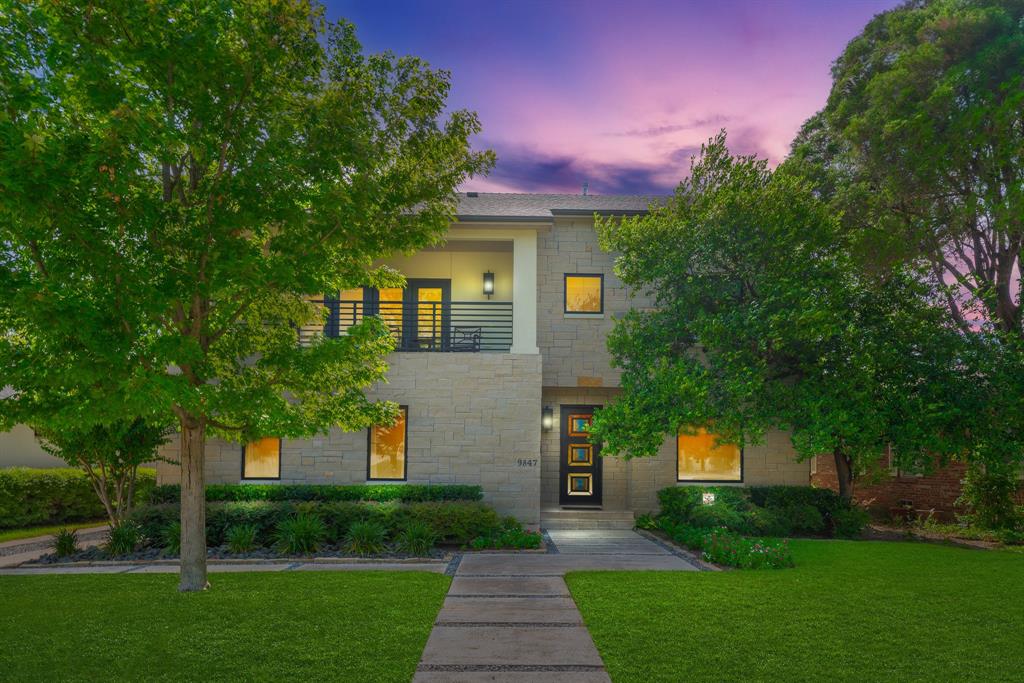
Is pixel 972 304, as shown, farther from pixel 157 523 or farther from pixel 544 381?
pixel 157 523

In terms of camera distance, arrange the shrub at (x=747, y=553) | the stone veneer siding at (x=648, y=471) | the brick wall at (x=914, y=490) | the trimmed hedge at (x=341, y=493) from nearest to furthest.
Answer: the shrub at (x=747, y=553) < the trimmed hedge at (x=341, y=493) < the brick wall at (x=914, y=490) < the stone veneer siding at (x=648, y=471)

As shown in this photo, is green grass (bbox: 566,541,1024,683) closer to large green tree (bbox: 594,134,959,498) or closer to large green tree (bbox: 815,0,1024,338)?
large green tree (bbox: 594,134,959,498)

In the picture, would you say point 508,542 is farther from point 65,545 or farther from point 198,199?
point 198,199

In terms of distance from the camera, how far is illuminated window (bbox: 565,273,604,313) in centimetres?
1551

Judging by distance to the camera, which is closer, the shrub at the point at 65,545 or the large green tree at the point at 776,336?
the shrub at the point at 65,545

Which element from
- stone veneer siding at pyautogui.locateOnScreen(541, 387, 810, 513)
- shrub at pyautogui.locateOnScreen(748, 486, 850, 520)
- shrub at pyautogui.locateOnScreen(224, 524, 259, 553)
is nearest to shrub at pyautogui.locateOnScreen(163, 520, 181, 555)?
shrub at pyautogui.locateOnScreen(224, 524, 259, 553)

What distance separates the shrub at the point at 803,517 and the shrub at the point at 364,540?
26.3ft

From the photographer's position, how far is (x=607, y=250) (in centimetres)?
1361

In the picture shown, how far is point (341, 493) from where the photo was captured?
1295 centimetres

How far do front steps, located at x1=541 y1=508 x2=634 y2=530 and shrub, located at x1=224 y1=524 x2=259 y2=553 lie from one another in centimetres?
596

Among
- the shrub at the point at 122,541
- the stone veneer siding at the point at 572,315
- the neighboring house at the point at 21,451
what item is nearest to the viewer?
the shrub at the point at 122,541

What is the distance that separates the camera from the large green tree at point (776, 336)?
37.6ft

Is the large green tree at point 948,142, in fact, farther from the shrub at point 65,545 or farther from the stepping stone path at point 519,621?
the shrub at point 65,545

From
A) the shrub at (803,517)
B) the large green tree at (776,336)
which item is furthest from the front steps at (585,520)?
the shrub at (803,517)
